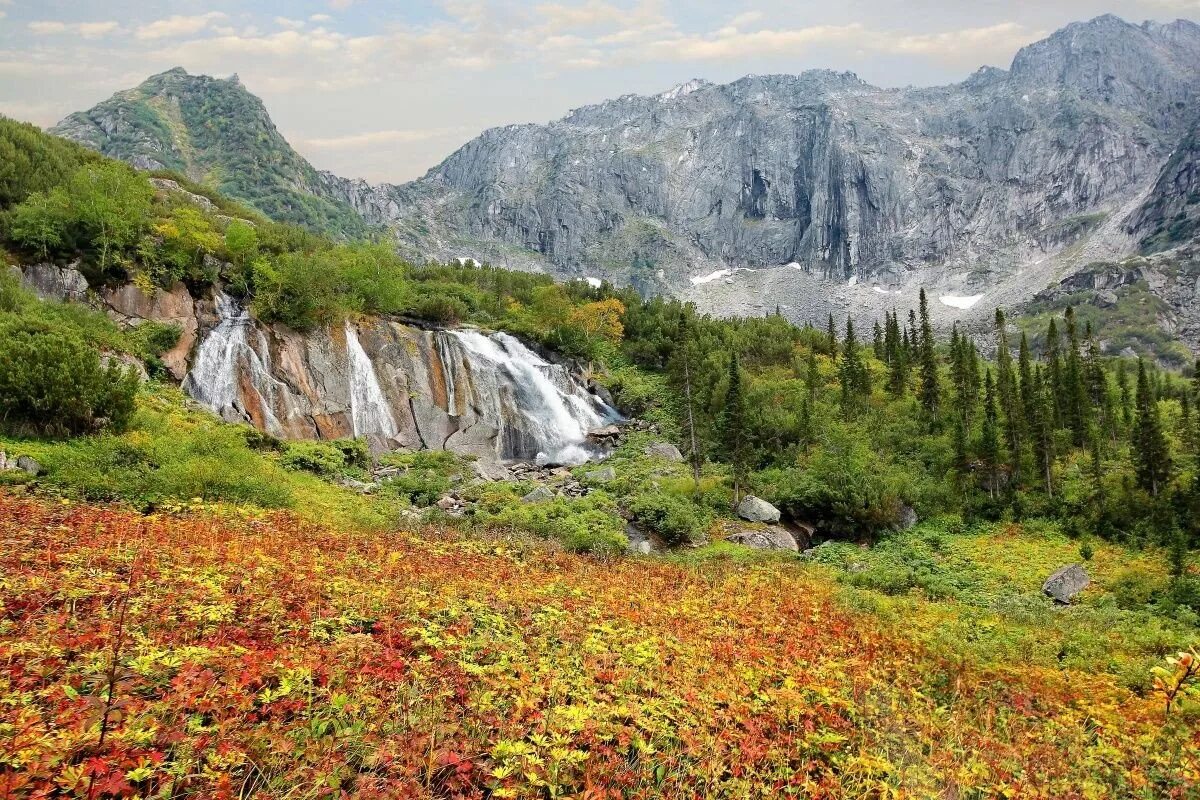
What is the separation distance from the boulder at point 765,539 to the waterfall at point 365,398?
18.9 meters

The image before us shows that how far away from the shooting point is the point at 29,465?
1298 centimetres

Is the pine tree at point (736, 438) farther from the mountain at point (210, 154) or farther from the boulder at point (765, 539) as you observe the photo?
the mountain at point (210, 154)

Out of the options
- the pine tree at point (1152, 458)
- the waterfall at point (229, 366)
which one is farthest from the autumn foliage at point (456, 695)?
the pine tree at point (1152, 458)

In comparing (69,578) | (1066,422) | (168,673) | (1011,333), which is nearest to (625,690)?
(168,673)

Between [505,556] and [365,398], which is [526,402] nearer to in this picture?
[365,398]

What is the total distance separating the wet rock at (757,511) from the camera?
91.9 ft

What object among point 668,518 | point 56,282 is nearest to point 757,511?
point 668,518

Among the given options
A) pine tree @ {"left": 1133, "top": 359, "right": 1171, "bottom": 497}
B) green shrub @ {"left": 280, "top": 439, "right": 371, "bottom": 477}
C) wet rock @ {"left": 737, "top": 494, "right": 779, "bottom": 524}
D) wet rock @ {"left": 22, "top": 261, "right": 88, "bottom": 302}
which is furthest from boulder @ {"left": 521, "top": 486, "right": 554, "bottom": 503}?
pine tree @ {"left": 1133, "top": 359, "right": 1171, "bottom": 497}

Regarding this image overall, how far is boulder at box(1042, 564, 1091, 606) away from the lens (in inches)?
801

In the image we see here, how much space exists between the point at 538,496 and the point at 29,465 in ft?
50.2

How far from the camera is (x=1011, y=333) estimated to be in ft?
569

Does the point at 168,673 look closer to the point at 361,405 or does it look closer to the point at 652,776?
the point at 652,776

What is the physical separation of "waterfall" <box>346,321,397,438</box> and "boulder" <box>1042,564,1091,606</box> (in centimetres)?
2929

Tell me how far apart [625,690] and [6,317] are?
22.4 m
